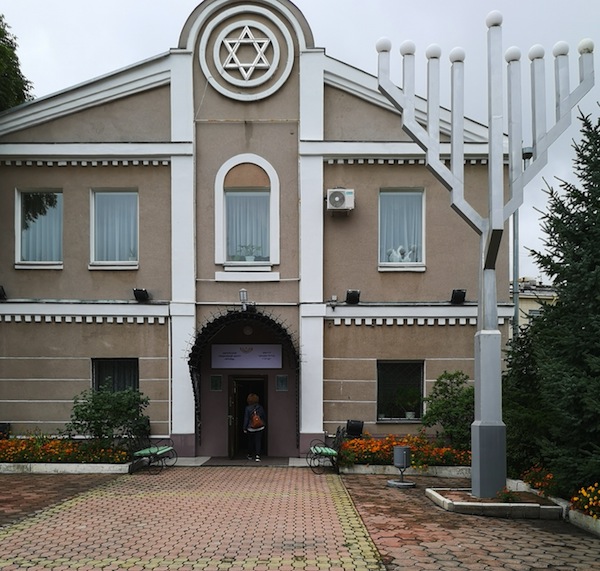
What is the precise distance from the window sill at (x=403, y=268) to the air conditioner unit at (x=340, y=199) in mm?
1678

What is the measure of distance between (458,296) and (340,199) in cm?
359

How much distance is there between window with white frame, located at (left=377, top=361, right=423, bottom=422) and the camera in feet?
62.2

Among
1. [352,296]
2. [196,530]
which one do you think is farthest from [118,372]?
[196,530]

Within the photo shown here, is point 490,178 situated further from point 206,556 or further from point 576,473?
point 206,556

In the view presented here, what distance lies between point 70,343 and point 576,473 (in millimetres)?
12152

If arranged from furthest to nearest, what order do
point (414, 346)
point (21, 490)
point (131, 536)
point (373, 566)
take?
point (414, 346) → point (21, 490) → point (131, 536) → point (373, 566)

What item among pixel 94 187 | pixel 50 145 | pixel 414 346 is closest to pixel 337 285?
pixel 414 346

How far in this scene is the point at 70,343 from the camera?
18875 millimetres

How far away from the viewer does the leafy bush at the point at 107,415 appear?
1683cm

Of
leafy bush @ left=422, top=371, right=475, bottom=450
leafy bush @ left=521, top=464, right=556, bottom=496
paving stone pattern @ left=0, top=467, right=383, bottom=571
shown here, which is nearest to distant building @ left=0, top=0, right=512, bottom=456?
leafy bush @ left=422, top=371, right=475, bottom=450

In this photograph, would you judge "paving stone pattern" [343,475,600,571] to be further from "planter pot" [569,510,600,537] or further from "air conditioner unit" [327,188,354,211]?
"air conditioner unit" [327,188,354,211]

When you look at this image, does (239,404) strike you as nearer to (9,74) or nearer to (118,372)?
(118,372)

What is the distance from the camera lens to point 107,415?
1681 centimetres

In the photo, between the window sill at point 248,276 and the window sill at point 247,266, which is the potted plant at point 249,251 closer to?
the window sill at point 247,266
